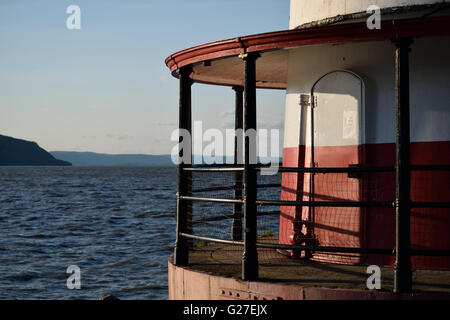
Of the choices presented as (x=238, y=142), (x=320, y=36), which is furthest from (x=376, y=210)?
(x=238, y=142)

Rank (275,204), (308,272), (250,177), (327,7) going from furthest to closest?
1. (327,7)
2. (308,272)
3. (250,177)
4. (275,204)

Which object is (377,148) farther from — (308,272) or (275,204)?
(308,272)

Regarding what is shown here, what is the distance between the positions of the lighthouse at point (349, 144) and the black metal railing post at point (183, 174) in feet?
0.05

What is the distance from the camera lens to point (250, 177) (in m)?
8.56

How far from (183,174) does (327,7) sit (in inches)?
121

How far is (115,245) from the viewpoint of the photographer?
2812 centimetres

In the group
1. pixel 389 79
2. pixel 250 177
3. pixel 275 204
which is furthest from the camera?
pixel 389 79

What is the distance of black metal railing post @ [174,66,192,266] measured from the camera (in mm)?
9750

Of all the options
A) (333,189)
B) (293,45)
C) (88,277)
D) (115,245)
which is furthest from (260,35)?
(115,245)

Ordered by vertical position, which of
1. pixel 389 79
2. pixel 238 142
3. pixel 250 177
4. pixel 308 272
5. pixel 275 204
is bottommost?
pixel 308 272

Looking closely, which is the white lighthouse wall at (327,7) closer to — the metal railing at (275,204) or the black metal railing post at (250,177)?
the black metal railing post at (250,177)

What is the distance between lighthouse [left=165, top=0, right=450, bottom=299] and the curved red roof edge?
0.04 ft

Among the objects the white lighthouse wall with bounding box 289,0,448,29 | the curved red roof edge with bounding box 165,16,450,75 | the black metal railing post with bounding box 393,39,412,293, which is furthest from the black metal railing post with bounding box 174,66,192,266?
the black metal railing post with bounding box 393,39,412,293

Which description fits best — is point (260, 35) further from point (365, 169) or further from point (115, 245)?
point (115, 245)
